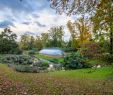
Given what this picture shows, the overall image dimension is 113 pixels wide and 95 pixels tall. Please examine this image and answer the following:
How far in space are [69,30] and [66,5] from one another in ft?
165

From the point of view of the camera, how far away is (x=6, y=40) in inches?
1960

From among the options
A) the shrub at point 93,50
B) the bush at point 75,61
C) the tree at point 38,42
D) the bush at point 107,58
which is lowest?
the bush at point 75,61

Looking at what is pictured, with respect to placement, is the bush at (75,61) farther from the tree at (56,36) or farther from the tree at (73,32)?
the tree at (56,36)

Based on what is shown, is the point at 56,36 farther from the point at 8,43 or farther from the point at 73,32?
the point at 8,43

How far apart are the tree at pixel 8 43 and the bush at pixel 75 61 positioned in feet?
60.9

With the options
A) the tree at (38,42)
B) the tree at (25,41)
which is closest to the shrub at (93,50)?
the tree at (38,42)

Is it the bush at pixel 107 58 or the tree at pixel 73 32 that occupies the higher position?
the tree at pixel 73 32

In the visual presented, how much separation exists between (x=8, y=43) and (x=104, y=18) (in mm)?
38477

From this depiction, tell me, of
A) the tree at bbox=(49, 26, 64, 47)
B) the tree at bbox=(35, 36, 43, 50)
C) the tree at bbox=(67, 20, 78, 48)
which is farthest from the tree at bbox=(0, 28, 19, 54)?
the tree at bbox=(35, 36, 43, 50)

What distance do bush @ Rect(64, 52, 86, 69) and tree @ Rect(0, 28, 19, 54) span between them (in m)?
18.6

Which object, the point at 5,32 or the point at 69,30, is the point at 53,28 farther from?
the point at 5,32

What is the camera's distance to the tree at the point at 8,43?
1953 inches

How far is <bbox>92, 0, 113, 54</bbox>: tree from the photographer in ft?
36.9

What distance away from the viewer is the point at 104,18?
13.0 meters
